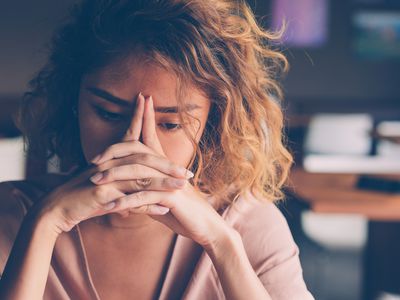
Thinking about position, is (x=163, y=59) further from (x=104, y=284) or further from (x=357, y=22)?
(x=357, y=22)

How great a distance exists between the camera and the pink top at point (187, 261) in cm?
141

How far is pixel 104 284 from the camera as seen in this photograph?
1425 millimetres

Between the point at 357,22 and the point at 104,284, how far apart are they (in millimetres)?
6968

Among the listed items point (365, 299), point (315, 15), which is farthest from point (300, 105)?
point (365, 299)

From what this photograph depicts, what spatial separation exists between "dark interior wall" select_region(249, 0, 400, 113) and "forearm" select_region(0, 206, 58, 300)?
6589 millimetres

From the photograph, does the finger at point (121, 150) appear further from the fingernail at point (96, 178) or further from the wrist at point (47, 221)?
the wrist at point (47, 221)

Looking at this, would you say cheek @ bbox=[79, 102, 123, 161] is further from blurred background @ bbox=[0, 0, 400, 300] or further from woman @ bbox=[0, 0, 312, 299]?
blurred background @ bbox=[0, 0, 400, 300]

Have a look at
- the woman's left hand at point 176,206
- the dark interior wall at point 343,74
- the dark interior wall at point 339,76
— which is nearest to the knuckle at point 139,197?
A: the woman's left hand at point 176,206

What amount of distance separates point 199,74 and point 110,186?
324 mm

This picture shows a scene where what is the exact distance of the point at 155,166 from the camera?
1.21m

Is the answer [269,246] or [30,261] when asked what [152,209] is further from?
[269,246]

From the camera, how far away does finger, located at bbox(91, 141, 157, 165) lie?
1.19m

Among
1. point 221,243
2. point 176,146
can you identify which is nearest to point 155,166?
point 176,146

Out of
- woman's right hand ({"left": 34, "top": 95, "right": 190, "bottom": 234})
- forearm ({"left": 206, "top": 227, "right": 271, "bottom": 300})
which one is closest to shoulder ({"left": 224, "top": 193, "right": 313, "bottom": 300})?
forearm ({"left": 206, "top": 227, "right": 271, "bottom": 300})
